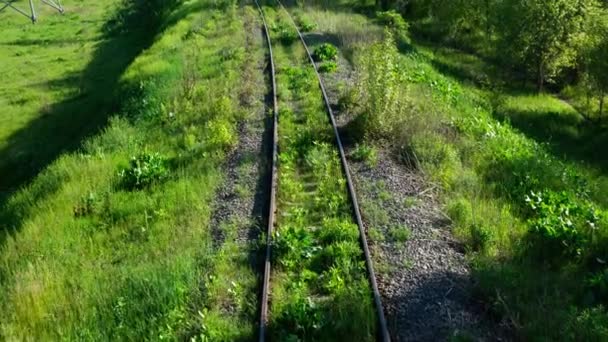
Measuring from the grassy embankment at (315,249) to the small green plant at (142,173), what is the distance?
238 cm

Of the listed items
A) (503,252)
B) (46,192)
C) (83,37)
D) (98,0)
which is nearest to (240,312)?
(503,252)

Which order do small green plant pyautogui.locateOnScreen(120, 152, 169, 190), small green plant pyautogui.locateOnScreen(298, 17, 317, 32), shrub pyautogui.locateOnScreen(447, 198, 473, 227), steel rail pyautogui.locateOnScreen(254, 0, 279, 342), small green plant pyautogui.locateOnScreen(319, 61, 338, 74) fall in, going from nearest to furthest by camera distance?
steel rail pyautogui.locateOnScreen(254, 0, 279, 342)
shrub pyautogui.locateOnScreen(447, 198, 473, 227)
small green plant pyautogui.locateOnScreen(120, 152, 169, 190)
small green plant pyautogui.locateOnScreen(319, 61, 338, 74)
small green plant pyautogui.locateOnScreen(298, 17, 317, 32)

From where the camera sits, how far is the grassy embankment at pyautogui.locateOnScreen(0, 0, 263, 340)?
725cm

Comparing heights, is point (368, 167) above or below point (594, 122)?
above

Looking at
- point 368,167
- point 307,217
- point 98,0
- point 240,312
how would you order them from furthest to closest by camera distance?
1. point 98,0
2. point 368,167
3. point 307,217
4. point 240,312

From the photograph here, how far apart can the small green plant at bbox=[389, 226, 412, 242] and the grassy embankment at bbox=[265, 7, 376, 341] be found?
0.53 m

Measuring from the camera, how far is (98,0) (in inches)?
2172

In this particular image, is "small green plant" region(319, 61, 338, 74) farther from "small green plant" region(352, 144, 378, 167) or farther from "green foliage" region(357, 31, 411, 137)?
"small green plant" region(352, 144, 378, 167)

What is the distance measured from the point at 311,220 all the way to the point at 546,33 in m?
22.0

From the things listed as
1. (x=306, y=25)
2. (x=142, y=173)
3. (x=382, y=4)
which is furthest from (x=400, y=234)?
(x=382, y=4)

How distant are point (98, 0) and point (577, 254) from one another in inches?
2153

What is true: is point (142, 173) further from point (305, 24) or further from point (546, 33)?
point (546, 33)

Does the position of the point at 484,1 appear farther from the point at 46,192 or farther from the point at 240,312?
the point at 240,312

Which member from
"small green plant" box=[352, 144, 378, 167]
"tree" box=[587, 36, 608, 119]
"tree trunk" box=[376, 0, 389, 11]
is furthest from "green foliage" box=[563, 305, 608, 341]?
"tree trunk" box=[376, 0, 389, 11]
